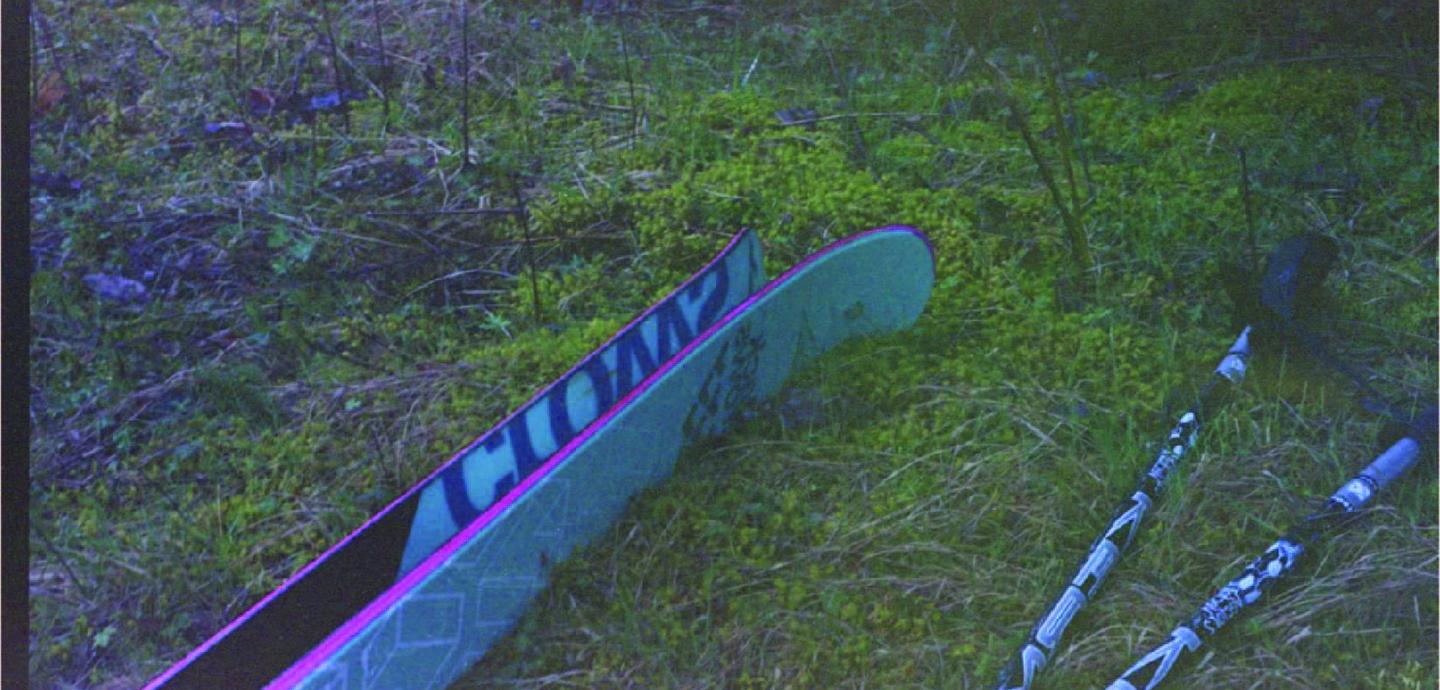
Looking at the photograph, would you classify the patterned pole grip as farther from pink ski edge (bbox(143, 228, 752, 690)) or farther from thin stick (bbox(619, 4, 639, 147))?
thin stick (bbox(619, 4, 639, 147))

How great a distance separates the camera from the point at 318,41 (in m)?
2.42

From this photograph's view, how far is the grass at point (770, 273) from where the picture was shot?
1707 millimetres

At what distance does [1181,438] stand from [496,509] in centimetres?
93

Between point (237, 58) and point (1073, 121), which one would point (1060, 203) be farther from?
point (237, 58)

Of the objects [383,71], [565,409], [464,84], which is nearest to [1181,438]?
[565,409]

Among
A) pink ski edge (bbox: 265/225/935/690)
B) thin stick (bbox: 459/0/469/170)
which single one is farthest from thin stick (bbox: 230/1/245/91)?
pink ski edge (bbox: 265/225/935/690)

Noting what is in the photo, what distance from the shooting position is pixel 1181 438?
1849 mm

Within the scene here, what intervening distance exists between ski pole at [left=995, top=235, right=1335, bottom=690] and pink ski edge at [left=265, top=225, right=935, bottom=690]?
18.1 inches

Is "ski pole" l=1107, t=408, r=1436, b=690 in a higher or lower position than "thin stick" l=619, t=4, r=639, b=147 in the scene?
lower

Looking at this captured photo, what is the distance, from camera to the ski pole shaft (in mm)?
1629

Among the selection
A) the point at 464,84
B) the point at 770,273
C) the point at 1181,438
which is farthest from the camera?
the point at 464,84

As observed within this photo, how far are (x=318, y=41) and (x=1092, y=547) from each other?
63.0 inches

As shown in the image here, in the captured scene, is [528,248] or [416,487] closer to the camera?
[416,487]

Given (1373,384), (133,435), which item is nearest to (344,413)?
(133,435)
